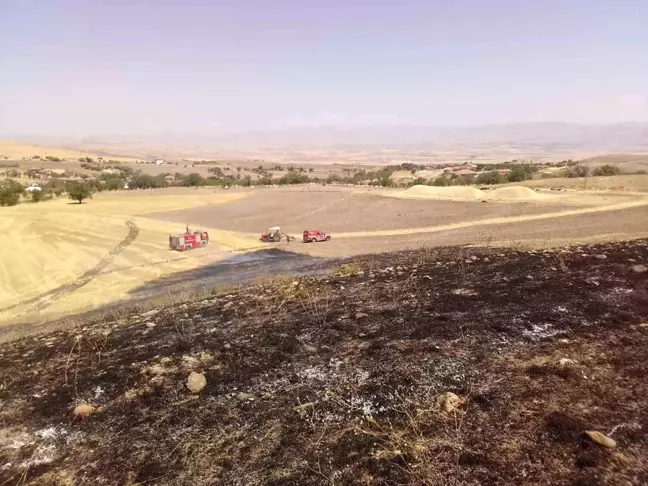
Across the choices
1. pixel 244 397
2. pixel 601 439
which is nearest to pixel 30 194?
pixel 244 397

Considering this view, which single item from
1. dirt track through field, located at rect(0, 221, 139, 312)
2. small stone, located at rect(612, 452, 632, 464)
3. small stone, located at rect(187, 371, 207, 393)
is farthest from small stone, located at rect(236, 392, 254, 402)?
dirt track through field, located at rect(0, 221, 139, 312)

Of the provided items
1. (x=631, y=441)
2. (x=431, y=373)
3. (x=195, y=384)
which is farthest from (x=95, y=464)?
(x=631, y=441)

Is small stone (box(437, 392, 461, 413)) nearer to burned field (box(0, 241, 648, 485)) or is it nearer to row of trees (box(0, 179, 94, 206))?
burned field (box(0, 241, 648, 485))

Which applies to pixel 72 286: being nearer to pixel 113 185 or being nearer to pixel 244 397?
pixel 244 397

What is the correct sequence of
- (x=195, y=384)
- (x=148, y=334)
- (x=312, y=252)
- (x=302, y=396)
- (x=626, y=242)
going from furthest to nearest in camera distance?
1. (x=312, y=252)
2. (x=626, y=242)
3. (x=148, y=334)
4. (x=195, y=384)
5. (x=302, y=396)

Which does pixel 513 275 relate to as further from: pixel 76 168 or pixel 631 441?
pixel 76 168

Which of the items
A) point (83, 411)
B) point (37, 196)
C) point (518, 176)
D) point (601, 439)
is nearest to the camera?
point (601, 439)
